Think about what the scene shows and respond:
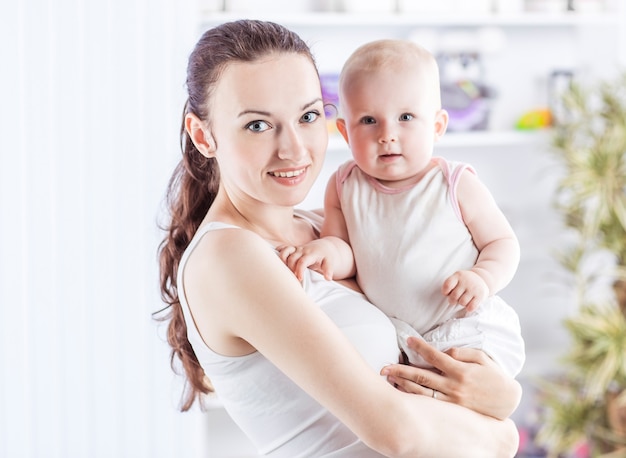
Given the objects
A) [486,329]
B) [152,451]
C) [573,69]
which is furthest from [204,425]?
[486,329]

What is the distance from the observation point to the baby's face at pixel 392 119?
1428 mm

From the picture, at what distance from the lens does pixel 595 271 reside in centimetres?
400

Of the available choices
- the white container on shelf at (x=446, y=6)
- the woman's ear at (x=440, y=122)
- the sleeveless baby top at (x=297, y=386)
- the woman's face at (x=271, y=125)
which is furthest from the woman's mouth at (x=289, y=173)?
the white container on shelf at (x=446, y=6)

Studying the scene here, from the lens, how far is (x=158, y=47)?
11.7ft

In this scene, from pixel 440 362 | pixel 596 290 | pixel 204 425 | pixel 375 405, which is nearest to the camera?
pixel 375 405

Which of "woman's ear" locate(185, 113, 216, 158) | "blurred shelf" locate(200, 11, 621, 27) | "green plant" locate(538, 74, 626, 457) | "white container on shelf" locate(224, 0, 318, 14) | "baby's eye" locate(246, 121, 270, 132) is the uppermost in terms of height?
"white container on shelf" locate(224, 0, 318, 14)

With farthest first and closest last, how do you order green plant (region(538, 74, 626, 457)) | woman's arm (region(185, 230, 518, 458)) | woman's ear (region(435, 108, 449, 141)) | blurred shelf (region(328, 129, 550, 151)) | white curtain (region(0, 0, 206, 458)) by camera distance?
1. blurred shelf (region(328, 129, 550, 151))
2. green plant (region(538, 74, 626, 457))
3. white curtain (region(0, 0, 206, 458))
4. woman's ear (region(435, 108, 449, 141))
5. woman's arm (region(185, 230, 518, 458))

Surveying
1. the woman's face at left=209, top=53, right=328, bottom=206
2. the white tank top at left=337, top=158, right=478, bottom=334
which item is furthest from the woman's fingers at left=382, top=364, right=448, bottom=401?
the woman's face at left=209, top=53, right=328, bottom=206

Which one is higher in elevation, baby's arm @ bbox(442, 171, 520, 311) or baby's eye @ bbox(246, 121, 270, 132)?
baby's eye @ bbox(246, 121, 270, 132)

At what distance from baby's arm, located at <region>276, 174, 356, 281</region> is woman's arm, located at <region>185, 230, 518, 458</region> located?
69 millimetres

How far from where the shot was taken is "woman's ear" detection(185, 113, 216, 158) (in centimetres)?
143

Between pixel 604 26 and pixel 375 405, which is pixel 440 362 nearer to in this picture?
pixel 375 405

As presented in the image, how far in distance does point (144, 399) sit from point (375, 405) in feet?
8.52

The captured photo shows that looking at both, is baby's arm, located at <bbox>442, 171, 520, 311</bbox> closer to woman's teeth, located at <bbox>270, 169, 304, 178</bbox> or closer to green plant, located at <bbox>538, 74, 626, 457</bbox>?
woman's teeth, located at <bbox>270, 169, 304, 178</bbox>
